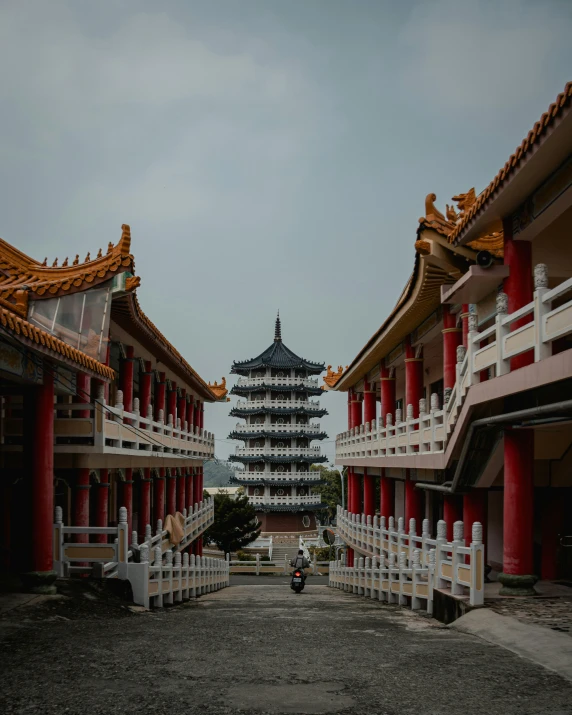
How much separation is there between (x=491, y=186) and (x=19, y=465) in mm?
9278

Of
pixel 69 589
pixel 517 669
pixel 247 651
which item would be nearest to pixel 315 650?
pixel 247 651

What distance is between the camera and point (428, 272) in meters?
15.7

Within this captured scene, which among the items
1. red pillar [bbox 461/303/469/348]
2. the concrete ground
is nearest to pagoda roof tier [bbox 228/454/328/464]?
red pillar [bbox 461/303/469/348]

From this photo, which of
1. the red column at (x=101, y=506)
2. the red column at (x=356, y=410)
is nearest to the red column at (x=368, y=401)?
the red column at (x=356, y=410)

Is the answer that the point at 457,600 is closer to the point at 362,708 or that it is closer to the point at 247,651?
the point at 247,651

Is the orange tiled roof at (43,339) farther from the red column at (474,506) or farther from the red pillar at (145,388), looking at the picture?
the red pillar at (145,388)

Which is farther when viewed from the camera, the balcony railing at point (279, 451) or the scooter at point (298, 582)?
the balcony railing at point (279, 451)

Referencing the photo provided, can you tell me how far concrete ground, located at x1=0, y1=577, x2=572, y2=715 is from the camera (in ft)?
20.0

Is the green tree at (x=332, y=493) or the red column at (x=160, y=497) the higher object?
the red column at (x=160, y=497)

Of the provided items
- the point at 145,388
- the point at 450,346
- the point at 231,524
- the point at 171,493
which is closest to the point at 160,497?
the point at 171,493

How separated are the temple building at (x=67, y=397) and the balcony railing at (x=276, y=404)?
143 feet

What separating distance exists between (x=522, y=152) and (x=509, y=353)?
2.47 m

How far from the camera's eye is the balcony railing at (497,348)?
9027 millimetres

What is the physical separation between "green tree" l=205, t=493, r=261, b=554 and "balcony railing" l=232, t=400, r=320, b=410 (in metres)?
17.1
